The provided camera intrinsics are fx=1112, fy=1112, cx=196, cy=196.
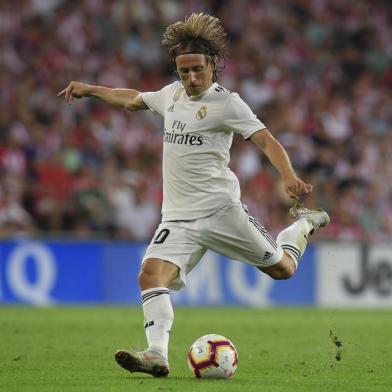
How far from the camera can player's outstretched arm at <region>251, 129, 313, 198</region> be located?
8.00 metres

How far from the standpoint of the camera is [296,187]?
799cm

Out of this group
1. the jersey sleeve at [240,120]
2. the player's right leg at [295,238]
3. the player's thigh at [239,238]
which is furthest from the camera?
the player's right leg at [295,238]

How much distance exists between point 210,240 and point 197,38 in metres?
1.57

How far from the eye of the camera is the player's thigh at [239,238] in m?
8.63

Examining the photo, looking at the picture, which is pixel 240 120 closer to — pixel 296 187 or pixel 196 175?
pixel 196 175

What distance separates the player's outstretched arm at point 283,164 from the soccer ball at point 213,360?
1292 millimetres

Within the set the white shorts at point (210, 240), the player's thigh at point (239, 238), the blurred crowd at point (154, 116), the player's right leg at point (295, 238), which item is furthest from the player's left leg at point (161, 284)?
the blurred crowd at point (154, 116)

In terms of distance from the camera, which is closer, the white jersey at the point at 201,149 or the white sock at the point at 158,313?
the white sock at the point at 158,313

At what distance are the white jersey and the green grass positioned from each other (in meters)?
1.34

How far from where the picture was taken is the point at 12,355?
33.0ft

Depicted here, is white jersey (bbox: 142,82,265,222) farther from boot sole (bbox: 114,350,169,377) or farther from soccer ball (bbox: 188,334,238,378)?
boot sole (bbox: 114,350,169,377)

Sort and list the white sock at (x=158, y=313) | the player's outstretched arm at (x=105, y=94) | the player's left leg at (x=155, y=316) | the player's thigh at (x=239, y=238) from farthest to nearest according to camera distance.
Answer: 1. the player's outstretched arm at (x=105, y=94)
2. the player's thigh at (x=239, y=238)
3. the white sock at (x=158, y=313)
4. the player's left leg at (x=155, y=316)

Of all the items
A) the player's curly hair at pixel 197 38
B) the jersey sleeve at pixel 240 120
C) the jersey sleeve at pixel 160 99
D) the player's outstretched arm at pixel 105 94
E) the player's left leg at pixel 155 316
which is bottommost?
the player's left leg at pixel 155 316

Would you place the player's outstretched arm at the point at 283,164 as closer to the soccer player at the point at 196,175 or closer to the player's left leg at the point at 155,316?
the soccer player at the point at 196,175
